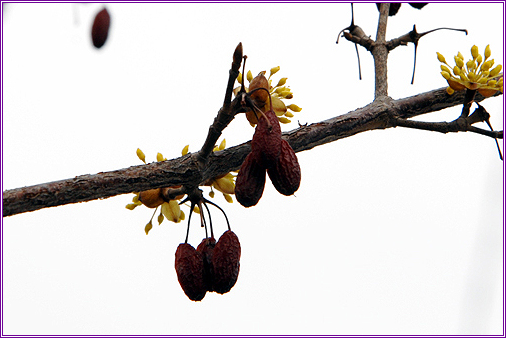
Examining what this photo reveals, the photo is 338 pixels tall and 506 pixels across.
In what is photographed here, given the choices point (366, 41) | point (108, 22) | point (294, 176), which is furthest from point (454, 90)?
point (108, 22)

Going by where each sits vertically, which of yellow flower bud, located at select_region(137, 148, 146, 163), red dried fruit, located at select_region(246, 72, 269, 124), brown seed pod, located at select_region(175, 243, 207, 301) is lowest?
brown seed pod, located at select_region(175, 243, 207, 301)

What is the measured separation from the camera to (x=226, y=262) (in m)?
1.12

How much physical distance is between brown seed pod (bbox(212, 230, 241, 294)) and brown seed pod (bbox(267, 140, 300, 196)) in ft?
0.58

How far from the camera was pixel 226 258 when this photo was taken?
1.12 metres

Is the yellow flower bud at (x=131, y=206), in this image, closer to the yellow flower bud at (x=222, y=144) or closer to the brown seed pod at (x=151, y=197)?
the brown seed pod at (x=151, y=197)

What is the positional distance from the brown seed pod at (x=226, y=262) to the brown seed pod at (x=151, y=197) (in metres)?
0.23

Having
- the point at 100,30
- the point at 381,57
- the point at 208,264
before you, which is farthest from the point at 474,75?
the point at 100,30

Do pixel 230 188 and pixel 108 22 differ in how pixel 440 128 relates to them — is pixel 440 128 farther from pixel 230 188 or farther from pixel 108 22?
pixel 108 22

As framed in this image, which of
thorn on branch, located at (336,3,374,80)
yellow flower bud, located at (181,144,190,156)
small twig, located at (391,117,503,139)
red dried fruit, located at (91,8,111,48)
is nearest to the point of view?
small twig, located at (391,117,503,139)

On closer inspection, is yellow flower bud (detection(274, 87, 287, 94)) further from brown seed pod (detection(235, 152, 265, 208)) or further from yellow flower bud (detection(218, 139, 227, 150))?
brown seed pod (detection(235, 152, 265, 208))

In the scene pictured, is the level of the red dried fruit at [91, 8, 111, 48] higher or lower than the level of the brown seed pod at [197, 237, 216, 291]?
higher

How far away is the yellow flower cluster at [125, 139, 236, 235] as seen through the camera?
1.31m

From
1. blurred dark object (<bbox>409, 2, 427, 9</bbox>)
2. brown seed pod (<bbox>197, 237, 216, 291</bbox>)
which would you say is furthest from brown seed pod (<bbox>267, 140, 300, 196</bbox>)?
blurred dark object (<bbox>409, 2, 427, 9</bbox>)

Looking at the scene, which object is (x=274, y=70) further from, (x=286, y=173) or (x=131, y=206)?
(x=131, y=206)
